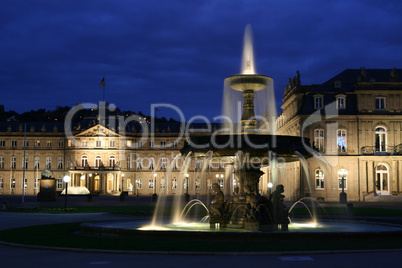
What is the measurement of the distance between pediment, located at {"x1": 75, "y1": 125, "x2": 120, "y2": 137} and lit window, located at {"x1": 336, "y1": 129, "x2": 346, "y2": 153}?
2104 inches

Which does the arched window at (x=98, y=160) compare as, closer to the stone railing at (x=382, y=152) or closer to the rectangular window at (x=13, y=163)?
the rectangular window at (x=13, y=163)

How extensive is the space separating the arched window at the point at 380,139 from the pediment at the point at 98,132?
5588cm

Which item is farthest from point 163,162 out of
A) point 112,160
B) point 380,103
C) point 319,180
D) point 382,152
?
point 382,152

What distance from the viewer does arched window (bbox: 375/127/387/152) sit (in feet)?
183

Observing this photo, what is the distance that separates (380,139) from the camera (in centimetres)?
5612

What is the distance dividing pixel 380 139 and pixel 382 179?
430cm

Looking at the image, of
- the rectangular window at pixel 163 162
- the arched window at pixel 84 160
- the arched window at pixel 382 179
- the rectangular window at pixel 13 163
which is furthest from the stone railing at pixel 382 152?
the rectangular window at pixel 13 163

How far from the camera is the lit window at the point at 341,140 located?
184 ft

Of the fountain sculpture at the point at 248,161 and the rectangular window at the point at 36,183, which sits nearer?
the fountain sculpture at the point at 248,161

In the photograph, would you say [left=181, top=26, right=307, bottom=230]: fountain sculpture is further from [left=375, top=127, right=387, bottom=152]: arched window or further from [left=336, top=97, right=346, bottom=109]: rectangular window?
[left=375, top=127, right=387, bottom=152]: arched window

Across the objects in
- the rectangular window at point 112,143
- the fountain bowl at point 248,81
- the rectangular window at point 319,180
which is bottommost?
the rectangular window at point 319,180

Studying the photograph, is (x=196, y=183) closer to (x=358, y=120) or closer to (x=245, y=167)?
(x=358, y=120)

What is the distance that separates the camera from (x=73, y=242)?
15.0 m

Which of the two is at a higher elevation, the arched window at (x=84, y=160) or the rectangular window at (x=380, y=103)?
the rectangular window at (x=380, y=103)
